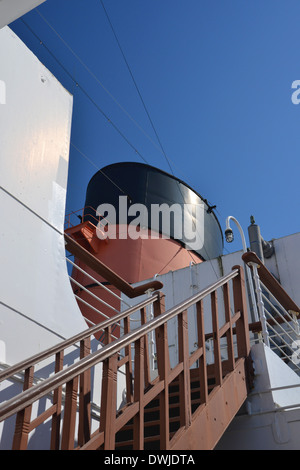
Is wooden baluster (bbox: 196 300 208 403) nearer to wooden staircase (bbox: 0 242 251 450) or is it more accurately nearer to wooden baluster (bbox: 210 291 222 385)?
wooden staircase (bbox: 0 242 251 450)

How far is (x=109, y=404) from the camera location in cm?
266

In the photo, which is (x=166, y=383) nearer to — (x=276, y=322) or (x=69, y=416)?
(x=69, y=416)

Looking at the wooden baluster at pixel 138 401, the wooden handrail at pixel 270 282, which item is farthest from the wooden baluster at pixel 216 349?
the wooden handrail at pixel 270 282

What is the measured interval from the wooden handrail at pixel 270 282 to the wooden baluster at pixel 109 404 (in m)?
2.47

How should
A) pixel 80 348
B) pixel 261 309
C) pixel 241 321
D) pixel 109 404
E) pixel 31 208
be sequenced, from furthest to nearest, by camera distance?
pixel 261 309
pixel 31 208
pixel 241 321
pixel 80 348
pixel 109 404

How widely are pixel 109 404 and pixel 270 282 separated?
10.2ft

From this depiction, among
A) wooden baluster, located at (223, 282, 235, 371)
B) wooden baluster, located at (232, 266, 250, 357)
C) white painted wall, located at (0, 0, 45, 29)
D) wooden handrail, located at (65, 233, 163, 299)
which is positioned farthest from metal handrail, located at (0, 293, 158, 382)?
white painted wall, located at (0, 0, 45, 29)

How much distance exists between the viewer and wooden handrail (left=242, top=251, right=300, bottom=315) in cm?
495

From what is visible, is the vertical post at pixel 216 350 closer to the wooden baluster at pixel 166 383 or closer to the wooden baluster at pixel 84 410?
the wooden baluster at pixel 166 383

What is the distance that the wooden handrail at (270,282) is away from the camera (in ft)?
16.2

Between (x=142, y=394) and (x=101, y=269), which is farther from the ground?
(x=101, y=269)

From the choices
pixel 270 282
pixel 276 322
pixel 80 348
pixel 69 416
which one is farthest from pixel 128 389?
pixel 270 282
